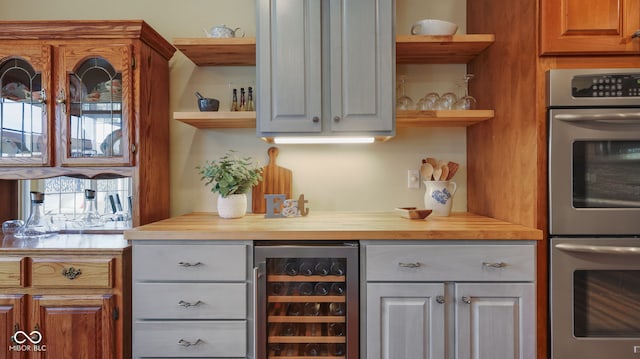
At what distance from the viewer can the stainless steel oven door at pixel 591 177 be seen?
4.70 ft

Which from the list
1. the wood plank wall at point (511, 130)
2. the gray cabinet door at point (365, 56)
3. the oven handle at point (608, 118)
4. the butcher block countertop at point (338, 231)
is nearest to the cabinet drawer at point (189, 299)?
the butcher block countertop at point (338, 231)

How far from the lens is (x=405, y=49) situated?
1.94m

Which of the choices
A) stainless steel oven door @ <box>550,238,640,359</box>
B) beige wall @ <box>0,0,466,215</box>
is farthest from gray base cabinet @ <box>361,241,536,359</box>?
beige wall @ <box>0,0,466,215</box>

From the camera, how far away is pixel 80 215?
6.88 ft

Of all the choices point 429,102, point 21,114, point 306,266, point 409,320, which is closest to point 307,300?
point 306,266

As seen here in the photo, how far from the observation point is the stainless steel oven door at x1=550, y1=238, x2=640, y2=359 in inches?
56.8

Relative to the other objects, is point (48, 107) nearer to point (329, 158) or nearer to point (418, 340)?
point (329, 158)

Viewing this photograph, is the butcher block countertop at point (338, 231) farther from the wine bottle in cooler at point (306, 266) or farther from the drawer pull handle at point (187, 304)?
the drawer pull handle at point (187, 304)

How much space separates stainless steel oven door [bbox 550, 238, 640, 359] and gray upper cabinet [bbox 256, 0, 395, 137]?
983 mm

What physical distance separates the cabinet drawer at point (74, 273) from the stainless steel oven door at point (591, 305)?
197cm

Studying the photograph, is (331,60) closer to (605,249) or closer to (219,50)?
(219,50)

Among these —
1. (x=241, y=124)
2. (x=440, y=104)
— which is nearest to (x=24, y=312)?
(x=241, y=124)

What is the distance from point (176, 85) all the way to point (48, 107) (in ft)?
2.25

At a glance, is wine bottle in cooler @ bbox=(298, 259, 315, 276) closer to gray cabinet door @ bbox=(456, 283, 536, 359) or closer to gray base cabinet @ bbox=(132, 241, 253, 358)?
gray base cabinet @ bbox=(132, 241, 253, 358)
